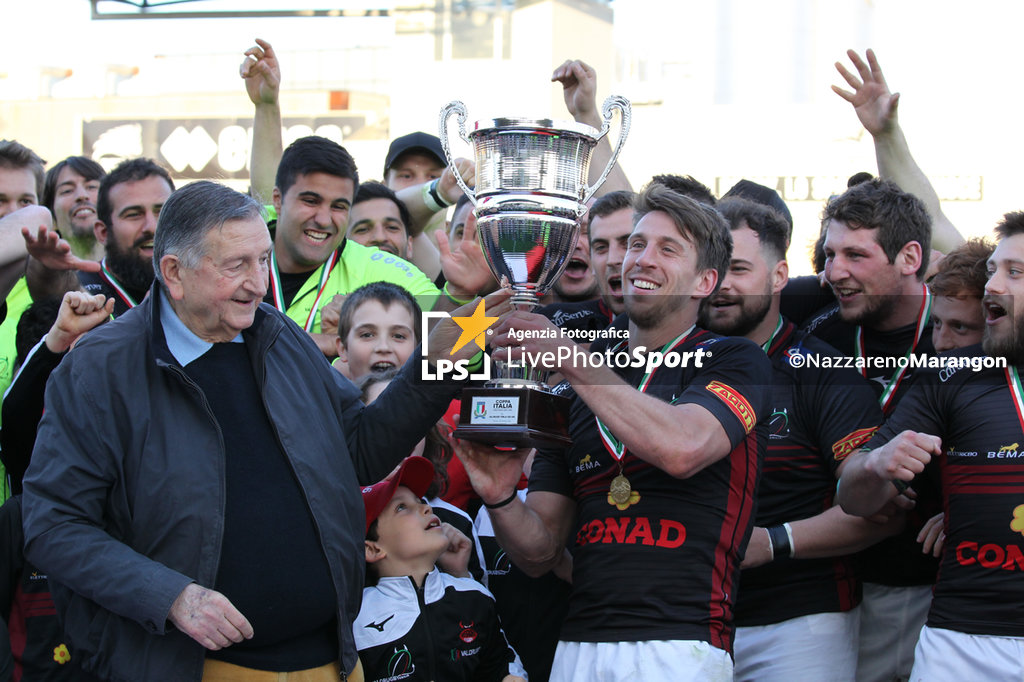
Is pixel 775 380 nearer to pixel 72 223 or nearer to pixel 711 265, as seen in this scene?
pixel 711 265

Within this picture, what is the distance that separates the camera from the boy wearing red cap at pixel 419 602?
3562mm

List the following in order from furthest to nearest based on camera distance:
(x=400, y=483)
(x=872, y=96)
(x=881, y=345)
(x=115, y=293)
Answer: (x=872, y=96) → (x=115, y=293) → (x=881, y=345) → (x=400, y=483)

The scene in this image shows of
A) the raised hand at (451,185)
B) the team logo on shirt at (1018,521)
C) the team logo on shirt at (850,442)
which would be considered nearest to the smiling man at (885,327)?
the team logo on shirt at (850,442)

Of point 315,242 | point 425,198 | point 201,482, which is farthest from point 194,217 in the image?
point 425,198

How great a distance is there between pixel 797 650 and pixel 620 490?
2.90 feet

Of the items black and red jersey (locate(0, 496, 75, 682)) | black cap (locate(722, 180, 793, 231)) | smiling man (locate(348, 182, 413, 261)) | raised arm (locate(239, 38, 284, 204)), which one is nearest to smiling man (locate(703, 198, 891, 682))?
black cap (locate(722, 180, 793, 231))

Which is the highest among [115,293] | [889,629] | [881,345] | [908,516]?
[115,293]

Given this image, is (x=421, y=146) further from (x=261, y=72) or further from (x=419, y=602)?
(x=419, y=602)

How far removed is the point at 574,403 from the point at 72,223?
3.69 m

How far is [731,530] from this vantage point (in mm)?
3232

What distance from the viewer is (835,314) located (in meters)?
4.40

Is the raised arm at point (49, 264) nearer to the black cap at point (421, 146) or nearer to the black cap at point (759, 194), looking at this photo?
the black cap at point (421, 146)

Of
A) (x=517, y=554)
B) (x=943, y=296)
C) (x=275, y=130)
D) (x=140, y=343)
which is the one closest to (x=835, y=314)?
(x=943, y=296)

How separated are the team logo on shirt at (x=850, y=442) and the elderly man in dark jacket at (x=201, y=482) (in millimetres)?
1334
